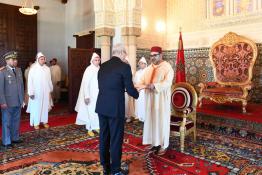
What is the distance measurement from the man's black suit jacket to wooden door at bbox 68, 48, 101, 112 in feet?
12.8

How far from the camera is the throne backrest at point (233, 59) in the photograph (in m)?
5.50

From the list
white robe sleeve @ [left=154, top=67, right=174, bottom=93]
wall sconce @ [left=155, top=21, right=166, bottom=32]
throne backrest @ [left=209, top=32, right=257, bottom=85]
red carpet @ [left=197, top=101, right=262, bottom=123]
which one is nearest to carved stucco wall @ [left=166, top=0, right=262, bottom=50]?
wall sconce @ [left=155, top=21, right=166, bottom=32]

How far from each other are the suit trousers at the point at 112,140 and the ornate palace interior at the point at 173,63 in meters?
0.30

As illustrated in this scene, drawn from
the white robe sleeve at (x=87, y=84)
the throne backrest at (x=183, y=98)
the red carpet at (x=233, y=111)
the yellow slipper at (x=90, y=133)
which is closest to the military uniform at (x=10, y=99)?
the white robe sleeve at (x=87, y=84)

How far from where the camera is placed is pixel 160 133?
135 inches

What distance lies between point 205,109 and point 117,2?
3.46 metres

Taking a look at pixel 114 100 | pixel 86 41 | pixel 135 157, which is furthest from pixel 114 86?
pixel 86 41

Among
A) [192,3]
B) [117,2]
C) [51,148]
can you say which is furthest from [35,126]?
[192,3]

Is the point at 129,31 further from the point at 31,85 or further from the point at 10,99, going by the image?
the point at 10,99

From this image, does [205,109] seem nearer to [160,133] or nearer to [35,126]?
[160,133]

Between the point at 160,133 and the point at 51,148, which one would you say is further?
the point at 51,148

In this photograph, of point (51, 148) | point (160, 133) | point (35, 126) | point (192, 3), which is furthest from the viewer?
point (192, 3)

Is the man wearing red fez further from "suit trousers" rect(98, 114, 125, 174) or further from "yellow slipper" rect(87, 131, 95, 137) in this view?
"yellow slipper" rect(87, 131, 95, 137)

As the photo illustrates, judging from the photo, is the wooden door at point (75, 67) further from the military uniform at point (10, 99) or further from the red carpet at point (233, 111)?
the red carpet at point (233, 111)
